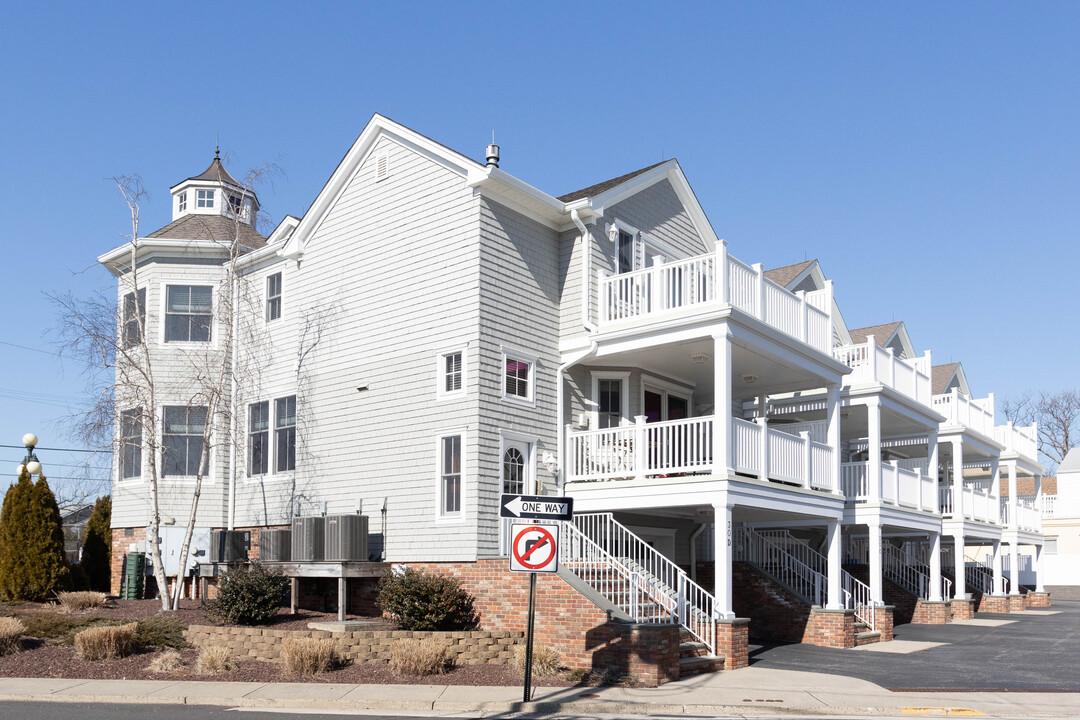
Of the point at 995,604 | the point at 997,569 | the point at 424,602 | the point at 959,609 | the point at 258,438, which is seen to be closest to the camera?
the point at 424,602

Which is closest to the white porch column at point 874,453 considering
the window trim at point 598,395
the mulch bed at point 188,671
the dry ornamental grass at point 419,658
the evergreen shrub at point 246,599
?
the window trim at point 598,395

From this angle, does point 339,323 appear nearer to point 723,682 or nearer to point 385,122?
point 385,122

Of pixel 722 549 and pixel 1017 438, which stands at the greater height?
pixel 1017 438

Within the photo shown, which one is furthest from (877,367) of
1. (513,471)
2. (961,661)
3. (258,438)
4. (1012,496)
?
(258,438)

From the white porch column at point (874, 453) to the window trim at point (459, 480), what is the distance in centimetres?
1068

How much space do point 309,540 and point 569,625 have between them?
18.1ft

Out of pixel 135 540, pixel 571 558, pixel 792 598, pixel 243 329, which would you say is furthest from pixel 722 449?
pixel 135 540

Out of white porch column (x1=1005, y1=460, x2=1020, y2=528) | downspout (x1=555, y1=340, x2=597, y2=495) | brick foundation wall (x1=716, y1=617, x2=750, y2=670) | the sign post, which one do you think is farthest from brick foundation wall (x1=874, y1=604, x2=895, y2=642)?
white porch column (x1=1005, y1=460, x2=1020, y2=528)

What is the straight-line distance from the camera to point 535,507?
1259 cm

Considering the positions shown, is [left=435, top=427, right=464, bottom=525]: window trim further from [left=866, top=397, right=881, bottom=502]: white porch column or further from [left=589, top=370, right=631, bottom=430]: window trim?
[left=866, top=397, right=881, bottom=502]: white porch column

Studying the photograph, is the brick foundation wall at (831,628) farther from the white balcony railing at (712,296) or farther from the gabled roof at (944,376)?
the gabled roof at (944,376)

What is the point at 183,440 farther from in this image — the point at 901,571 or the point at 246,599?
the point at 901,571

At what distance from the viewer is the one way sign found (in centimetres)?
1246

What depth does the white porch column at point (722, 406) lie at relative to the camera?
1712 centimetres
